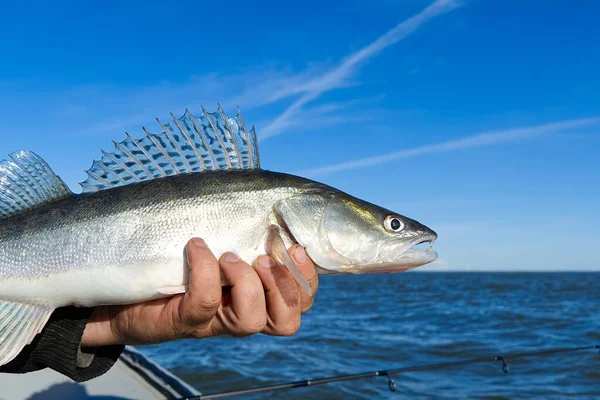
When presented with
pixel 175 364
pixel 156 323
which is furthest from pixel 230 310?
pixel 175 364

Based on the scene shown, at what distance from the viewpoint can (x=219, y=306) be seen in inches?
133

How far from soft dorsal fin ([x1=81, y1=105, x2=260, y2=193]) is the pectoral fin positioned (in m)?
0.52

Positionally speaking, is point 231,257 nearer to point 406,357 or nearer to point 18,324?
point 18,324

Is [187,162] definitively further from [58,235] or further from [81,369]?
[81,369]

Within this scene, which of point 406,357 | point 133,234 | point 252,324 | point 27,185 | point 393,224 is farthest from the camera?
point 406,357

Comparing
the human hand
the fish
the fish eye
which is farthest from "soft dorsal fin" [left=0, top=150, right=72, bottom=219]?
the fish eye

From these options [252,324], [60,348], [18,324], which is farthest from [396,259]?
[18,324]

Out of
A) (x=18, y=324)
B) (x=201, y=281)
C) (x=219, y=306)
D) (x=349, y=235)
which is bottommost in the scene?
(x=18, y=324)

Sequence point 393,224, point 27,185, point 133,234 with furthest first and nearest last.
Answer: point 393,224 < point 27,185 < point 133,234

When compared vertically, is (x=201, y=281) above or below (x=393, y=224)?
below

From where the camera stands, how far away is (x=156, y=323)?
134 inches

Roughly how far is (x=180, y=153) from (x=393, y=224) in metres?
1.56

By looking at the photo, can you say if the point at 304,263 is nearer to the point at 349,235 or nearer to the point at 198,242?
the point at 349,235

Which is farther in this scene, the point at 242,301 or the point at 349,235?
the point at 349,235
